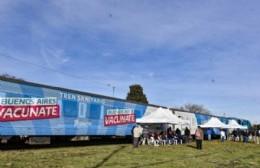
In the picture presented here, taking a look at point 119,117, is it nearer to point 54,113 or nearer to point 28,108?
point 54,113

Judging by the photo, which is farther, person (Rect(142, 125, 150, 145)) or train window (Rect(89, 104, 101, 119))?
person (Rect(142, 125, 150, 145))

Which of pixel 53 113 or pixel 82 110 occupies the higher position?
pixel 82 110

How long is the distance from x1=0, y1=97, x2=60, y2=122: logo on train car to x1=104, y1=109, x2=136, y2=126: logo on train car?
5875mm

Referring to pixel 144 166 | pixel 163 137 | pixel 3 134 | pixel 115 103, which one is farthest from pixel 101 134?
pixel 144 166

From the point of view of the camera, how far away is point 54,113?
910 inches

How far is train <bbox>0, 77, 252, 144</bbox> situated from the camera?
20.2m

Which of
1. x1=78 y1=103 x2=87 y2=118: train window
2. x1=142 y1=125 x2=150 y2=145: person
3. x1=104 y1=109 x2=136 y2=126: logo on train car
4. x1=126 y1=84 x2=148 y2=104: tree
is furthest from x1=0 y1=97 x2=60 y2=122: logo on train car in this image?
x1=126 y1=84 x2=148 y2=104: tree

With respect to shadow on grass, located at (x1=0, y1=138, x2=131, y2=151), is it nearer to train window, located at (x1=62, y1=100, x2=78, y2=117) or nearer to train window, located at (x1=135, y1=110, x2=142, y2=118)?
train window, located at (x1=62, y1=100, x2=78, y2=117)

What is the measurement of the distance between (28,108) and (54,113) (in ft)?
7.26

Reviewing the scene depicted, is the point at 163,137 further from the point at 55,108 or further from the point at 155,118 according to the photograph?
the point at 55,108

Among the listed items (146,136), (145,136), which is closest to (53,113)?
(145,136)

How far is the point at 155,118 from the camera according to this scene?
3030 centimetres

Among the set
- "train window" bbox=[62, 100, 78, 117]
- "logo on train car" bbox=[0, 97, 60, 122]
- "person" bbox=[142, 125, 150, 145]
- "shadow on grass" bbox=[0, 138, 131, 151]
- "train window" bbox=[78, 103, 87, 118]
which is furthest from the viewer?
"person" bbox=[142, 125, 150, 145]

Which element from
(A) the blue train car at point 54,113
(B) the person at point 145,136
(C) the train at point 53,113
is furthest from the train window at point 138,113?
(B) the person at point 145,136
